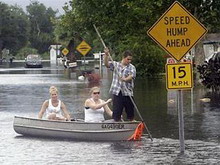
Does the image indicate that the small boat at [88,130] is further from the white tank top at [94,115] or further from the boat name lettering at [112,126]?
the white tank top at [94,115]

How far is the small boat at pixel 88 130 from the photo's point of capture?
14.0 m

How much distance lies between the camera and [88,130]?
1420cm

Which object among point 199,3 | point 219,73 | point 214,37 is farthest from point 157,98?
point 214,37

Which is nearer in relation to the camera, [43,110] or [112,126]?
[112,126]

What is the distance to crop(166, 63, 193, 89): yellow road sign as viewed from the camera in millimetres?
12078

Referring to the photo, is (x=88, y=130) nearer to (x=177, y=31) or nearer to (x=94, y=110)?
(x=94, y=110)

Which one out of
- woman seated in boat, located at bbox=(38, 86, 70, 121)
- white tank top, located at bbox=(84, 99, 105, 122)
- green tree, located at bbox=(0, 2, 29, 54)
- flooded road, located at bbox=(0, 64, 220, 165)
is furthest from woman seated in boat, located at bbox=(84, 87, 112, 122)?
green tree, located at bbox=(0, 2, 29, 54)

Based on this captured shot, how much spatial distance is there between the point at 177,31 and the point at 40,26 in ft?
576

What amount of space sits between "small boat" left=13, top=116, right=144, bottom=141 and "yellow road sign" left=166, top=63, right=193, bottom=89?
2.12m

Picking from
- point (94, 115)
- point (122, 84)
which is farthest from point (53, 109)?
point (122, 84)

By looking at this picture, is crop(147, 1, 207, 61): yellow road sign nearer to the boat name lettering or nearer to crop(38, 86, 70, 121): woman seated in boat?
the boat name lettering

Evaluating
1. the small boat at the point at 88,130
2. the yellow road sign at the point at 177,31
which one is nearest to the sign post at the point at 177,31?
the yellow road sign at the point at 177,31

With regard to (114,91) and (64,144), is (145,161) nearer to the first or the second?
(64,144)

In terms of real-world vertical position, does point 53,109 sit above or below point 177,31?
below
